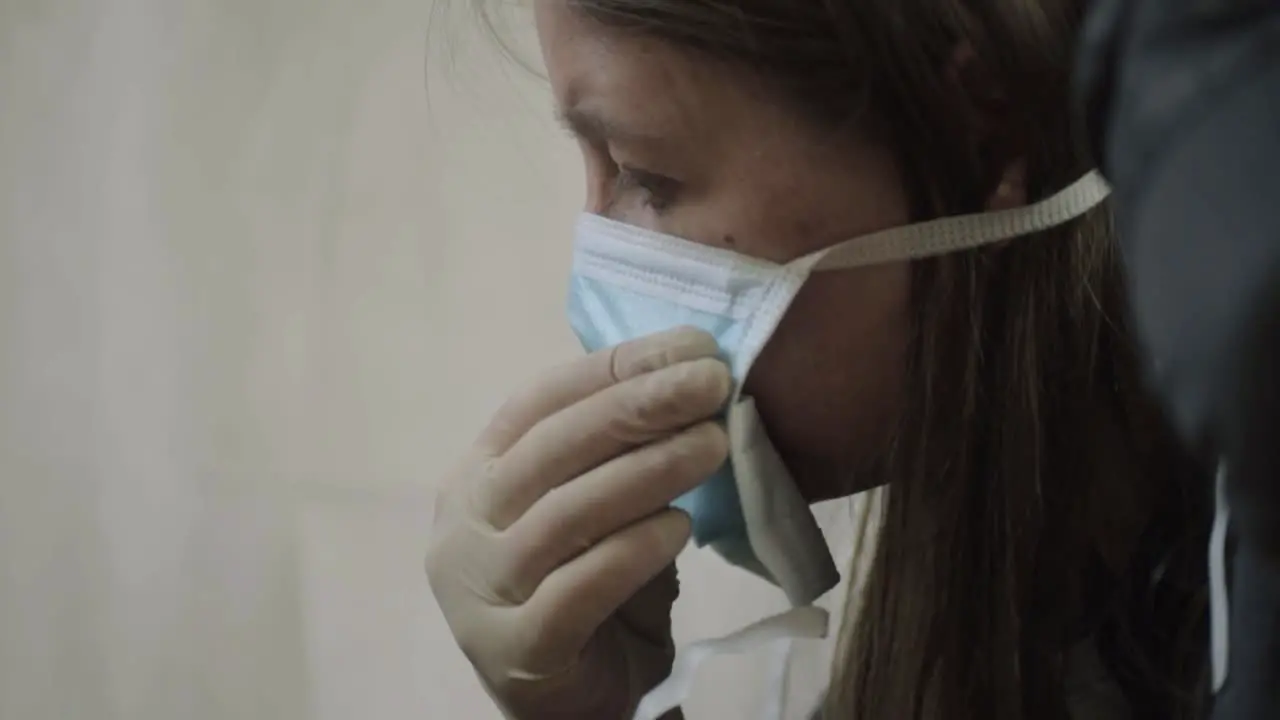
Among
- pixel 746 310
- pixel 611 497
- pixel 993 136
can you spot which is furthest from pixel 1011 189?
pixel 611 497

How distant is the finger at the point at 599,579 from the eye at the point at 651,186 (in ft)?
0.54

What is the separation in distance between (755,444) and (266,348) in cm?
72

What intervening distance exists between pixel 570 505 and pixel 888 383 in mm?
182

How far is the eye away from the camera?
2.01 ft

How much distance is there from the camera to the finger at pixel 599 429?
550 mm

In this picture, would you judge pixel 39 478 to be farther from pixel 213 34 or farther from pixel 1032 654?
pixel 1032 654

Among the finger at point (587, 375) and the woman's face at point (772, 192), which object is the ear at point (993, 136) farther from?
the finger at point (587, 375)

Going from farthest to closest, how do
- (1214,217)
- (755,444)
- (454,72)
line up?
(454,72)
(755,444)
(1214,217)

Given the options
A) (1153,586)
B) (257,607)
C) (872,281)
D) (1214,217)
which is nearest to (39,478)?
(257,607)

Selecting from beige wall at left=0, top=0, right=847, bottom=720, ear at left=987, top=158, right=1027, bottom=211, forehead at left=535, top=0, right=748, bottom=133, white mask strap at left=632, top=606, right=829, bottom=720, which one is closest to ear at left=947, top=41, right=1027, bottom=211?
ear at left=987, top=158, right=1027, bottom=211

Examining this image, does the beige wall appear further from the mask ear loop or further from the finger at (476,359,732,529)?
the mask ear loop

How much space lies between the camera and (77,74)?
1181 millimetres

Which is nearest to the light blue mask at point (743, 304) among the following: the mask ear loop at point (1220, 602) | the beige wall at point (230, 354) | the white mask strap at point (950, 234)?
the white mask strap at point (950, 234)

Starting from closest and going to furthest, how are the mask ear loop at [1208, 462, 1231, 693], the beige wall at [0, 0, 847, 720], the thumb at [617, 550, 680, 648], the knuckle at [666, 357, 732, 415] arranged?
1. the mask ear loop at [1208, 462, 1231, 693]
2. the knuckle at [666, 357, 732, 415]
3. the thumb at [617, 550, 680, 648]
4. the beige wall at [0, 0, 847, 720]
